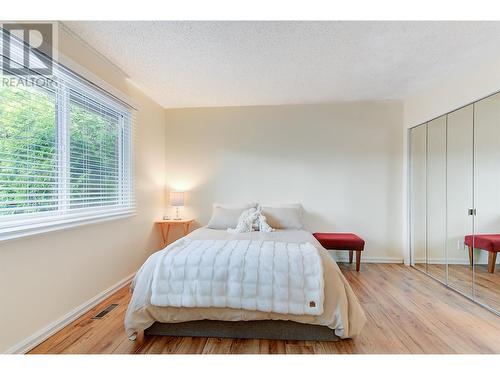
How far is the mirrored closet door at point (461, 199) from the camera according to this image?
227 centimetres

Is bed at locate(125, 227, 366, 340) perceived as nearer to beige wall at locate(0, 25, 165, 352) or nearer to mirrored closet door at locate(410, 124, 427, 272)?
beige wall at locate(0, 25, 165, 352)

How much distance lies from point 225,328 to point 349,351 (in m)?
0.86

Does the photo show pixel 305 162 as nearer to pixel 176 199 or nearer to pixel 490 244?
pixel 176 199

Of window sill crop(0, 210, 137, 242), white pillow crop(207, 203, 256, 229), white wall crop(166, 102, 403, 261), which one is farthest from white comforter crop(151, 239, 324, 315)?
white wall crop(166, 102, 403, 261)

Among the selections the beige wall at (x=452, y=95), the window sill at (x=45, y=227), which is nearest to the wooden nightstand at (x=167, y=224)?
the window sill at (x=45, y=227)

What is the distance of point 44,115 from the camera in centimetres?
184

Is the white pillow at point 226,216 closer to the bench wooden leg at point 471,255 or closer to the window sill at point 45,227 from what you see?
the window sill at point 45,227

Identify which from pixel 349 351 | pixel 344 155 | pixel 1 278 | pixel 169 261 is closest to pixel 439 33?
pixel 344 155

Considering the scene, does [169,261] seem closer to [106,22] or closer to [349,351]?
[349,351]

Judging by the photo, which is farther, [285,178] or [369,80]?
[285,178]

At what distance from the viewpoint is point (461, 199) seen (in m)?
2.61

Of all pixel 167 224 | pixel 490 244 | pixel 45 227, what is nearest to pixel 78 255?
pixel 45 227

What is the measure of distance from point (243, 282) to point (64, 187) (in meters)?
1.69

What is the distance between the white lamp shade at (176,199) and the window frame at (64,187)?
881mm
